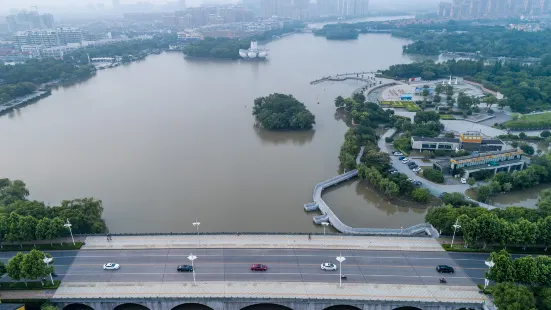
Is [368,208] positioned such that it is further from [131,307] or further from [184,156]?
[184,156]

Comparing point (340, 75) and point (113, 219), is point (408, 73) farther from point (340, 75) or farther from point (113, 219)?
point (113, 219)

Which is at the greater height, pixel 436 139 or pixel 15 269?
pixel 15 269

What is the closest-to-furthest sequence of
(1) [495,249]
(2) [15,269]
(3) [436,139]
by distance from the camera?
1. (2) [15,269]
2. (1) [495,249]
3. (3) [436,139]

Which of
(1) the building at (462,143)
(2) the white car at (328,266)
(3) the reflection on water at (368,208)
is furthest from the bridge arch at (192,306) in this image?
(1) the building at (462,143)

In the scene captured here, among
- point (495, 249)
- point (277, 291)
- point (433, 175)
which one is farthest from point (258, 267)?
point (433, 175)

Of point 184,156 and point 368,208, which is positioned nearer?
point 368,208

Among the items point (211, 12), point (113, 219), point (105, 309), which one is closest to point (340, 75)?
point (113, 219)

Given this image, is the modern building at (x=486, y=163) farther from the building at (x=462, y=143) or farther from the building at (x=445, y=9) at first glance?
the building at (x=445, y=9)
